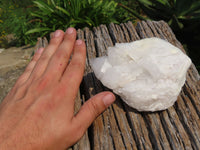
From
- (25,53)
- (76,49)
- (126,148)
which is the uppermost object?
(76,49)

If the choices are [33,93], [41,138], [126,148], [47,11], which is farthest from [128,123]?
[47,11]

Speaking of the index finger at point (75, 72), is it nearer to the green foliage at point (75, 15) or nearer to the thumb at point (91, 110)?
the thumb at point (91, 110)

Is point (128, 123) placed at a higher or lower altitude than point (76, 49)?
lower

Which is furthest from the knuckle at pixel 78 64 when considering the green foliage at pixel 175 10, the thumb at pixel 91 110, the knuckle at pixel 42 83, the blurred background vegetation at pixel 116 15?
the green foliage at pixel 175 10

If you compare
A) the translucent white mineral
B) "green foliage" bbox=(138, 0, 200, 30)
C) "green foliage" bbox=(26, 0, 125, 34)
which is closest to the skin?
the translucent white mineral

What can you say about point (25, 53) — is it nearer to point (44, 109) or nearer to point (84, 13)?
point (84, 13)

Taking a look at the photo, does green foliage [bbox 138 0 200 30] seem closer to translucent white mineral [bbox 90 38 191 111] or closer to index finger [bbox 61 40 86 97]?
translucent white mineral [bbox 90 38 191 111]

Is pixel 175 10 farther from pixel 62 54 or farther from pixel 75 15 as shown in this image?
pixel 62 54
